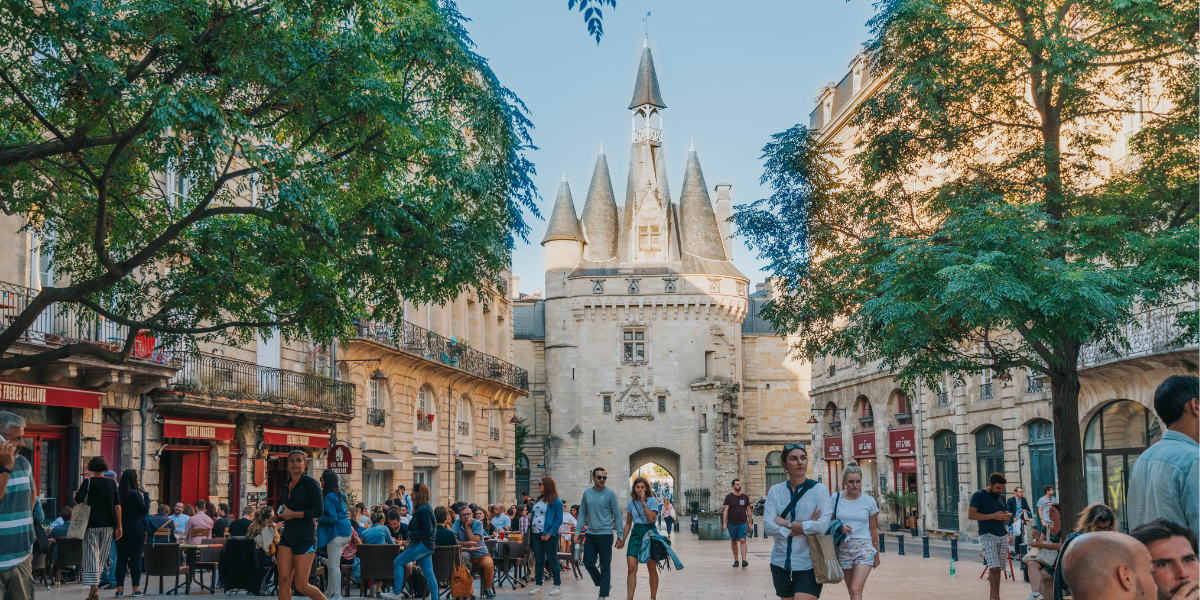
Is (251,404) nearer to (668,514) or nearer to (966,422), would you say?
(668,514)

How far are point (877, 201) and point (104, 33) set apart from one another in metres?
10.4

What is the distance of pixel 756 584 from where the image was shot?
640 inches

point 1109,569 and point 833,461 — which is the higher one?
point 1109,569

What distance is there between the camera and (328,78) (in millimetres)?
10688

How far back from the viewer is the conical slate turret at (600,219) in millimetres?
60156

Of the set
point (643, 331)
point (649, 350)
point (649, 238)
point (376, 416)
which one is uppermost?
point (649, 238)

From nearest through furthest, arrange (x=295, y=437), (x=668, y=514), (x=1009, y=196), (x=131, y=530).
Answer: (x=131, y=530)
(x=1009, y=196)
(x=295, y=437)
(x=668, y=514)

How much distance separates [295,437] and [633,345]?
34.7m

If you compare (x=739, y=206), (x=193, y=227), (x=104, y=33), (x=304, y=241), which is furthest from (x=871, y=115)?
(x=104, y=33)

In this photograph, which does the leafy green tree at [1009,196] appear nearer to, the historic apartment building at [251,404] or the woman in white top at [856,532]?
the woman in white top at [856,532]

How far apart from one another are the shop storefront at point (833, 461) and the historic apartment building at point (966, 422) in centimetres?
5

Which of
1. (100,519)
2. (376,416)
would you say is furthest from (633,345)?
(100,519)

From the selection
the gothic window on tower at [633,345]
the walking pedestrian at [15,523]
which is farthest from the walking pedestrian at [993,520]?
the gothic window on tower at [633,345]

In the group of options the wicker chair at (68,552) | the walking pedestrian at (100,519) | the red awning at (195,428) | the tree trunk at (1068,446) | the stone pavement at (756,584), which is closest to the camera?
the walking pedestrian at (100,519)
